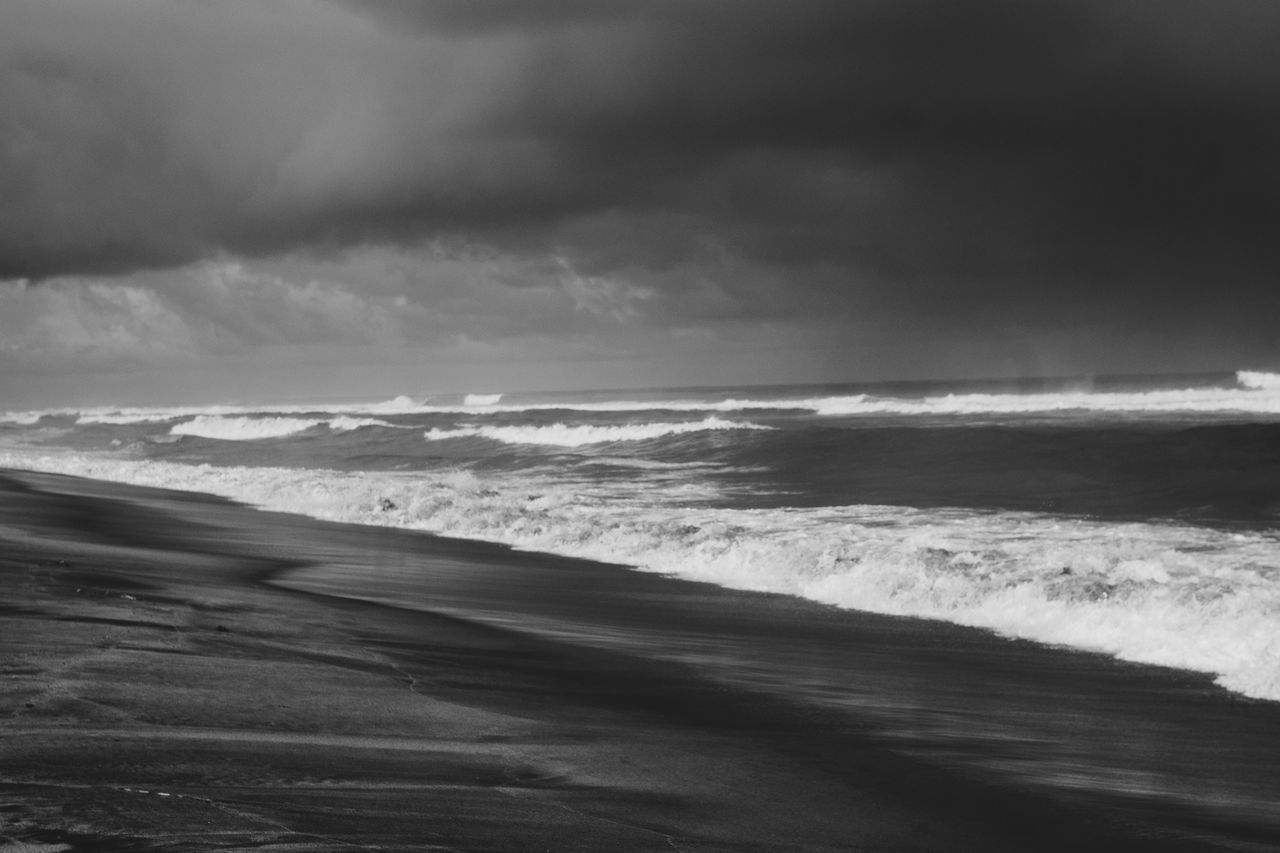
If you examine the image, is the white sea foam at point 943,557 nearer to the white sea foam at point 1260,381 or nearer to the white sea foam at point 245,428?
the white sea foam at point 245,428

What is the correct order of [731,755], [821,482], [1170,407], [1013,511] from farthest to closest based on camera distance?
[1170,407], [821,482], [1013,511], [731,755]

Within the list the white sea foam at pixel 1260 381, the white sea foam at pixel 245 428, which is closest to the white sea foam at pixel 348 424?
the white sea foam at pixel 245 428

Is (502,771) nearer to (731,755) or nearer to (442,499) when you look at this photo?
(731,755)

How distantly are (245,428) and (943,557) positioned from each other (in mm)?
61566

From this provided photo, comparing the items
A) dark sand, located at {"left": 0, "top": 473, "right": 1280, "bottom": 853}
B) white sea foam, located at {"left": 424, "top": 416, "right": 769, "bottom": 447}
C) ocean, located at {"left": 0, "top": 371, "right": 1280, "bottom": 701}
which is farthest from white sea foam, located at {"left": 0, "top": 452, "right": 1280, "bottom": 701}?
white sea foam, located at {"left": 424, "top": 416, "right": 769, "bottom": 447}

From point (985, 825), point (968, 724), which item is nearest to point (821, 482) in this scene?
point (968, 724)

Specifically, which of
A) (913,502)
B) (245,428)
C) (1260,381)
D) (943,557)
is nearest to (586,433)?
(913,502)

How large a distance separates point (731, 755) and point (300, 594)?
6.81 meters

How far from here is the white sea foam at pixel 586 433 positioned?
46.8m

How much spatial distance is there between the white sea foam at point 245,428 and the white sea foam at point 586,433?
16345mm

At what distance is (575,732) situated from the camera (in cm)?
631

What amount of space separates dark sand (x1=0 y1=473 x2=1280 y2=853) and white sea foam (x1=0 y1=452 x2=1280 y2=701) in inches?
27.3

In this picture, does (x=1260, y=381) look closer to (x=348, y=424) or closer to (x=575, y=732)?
(x=348, y=424)

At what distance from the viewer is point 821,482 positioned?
2900cm
